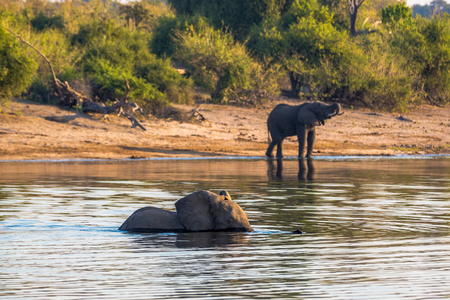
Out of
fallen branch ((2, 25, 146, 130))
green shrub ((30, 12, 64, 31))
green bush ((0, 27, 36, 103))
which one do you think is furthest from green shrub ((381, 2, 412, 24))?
green bush ((0, 27, 36, 103))

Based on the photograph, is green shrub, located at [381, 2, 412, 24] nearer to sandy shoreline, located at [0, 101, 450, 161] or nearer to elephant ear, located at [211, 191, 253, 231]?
sandy shoreline, located at [0, 101, 450, 161]

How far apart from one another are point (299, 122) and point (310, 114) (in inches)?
18.5

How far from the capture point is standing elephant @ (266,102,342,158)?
27078 millimetres

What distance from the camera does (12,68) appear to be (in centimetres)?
2772

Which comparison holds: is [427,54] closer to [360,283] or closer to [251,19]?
[251,19]

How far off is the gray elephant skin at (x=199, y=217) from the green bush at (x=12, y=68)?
1811cm

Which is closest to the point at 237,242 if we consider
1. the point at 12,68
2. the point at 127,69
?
the point at 12,68

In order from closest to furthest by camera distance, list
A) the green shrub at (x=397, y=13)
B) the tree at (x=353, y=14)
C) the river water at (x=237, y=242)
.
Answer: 1. the river water at (x=237, y=242)
2. the tree at (x=353, y=14)
3. the green shrub at (x=397, y=13)

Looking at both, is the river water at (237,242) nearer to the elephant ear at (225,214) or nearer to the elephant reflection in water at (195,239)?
the elephant reflection in water at (195,239)

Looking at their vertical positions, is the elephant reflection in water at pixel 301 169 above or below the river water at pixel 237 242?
below

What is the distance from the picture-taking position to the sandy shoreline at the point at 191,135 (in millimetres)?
25344

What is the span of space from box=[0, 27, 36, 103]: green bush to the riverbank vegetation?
3cm

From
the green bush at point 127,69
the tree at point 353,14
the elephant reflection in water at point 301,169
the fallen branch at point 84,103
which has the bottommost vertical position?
the elephant reflection in water at point 301,169

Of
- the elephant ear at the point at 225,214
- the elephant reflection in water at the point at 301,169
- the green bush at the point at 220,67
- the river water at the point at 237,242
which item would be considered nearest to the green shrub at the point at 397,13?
the green bush at the point at 220,67
